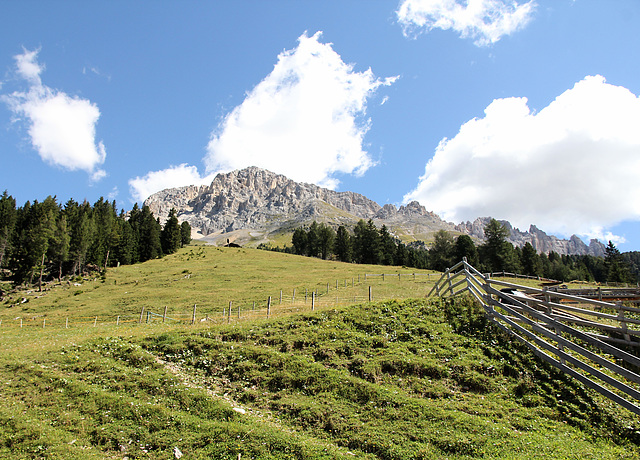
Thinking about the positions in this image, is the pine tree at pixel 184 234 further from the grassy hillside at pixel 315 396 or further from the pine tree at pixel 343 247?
the grassy hillside at pixel 315 396

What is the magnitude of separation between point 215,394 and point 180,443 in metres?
2.55

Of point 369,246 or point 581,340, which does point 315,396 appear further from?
point 369,246

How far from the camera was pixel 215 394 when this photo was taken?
11.5 m

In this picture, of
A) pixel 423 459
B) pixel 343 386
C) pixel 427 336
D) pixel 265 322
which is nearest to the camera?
pixel 423 459

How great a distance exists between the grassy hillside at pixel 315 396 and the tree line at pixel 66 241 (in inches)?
2714

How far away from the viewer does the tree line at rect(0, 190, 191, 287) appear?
6812 centimetres

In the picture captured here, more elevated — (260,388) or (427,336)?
(427,336)

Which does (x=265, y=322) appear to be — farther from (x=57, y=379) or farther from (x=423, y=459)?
(x=423, y=459)

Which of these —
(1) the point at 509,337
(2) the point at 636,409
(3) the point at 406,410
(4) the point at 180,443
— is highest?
(1) the point at 509,337

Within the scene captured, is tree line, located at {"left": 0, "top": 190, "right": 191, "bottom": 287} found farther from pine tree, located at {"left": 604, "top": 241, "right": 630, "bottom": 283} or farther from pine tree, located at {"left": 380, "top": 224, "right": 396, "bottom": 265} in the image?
pine tree, located at {"left": 604, "top": 241, "right": 630, "bottom": 283}

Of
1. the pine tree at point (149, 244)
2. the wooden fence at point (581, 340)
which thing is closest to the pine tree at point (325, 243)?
the pine tree at point (149, 244)

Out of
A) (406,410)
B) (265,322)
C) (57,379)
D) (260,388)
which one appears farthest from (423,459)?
(57,379)

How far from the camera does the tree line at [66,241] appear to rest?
68.1 metres

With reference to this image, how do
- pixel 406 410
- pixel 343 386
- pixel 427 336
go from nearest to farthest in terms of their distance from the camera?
1. pixel 406 410
2. pixel 343 386
3. pixel 427 336
